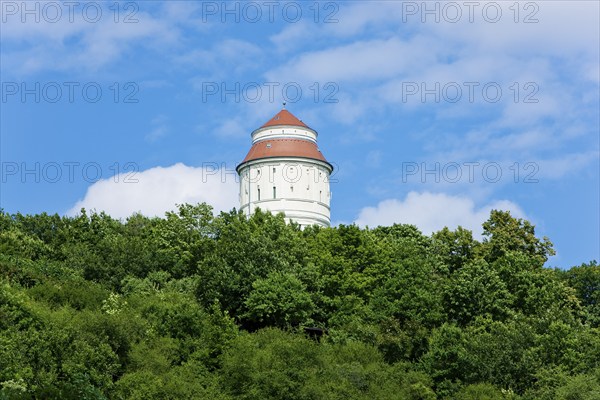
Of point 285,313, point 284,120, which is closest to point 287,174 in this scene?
point 284,120

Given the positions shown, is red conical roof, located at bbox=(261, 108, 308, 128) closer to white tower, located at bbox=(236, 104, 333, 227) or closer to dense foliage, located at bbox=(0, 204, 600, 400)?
white tower, located at bbox=(236, 104, 333, 227)

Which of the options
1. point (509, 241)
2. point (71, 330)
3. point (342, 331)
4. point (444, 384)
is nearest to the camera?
point (71, 330)

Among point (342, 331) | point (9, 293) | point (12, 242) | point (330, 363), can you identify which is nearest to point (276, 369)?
point (330, 363)

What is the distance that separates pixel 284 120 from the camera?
97.8m

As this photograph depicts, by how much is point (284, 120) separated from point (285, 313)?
37452mm

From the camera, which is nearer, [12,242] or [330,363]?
[330,363]

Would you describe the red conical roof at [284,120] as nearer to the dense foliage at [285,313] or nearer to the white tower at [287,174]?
the white tower at [287,174]

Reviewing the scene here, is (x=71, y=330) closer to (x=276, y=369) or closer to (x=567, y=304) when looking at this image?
(x=276, y=369)

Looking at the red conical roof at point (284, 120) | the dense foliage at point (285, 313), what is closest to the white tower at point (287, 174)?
the red conical roof at point (284, 120)

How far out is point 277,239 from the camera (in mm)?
69250

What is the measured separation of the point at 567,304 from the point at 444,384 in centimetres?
1427

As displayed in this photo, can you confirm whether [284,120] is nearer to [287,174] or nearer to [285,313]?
[287,174]

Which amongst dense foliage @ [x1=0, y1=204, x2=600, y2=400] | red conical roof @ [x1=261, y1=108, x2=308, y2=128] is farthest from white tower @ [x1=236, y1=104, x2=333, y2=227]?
dense foliage @ [x1=0, y1=204, x2=600, y2=400]

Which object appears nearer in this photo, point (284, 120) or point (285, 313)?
point (285, 313)
